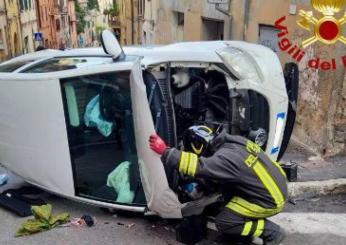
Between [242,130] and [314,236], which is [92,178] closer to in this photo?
[242,130]

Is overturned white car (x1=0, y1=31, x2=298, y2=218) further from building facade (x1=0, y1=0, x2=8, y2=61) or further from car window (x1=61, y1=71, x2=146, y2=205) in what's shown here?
building facade (x1=0, y1=0, x2=8, y2=61)

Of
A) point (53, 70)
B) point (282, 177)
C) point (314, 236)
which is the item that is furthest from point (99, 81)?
point (314, 236)

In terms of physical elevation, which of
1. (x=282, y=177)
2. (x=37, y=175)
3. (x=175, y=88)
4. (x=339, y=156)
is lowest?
(x=339, y=156)

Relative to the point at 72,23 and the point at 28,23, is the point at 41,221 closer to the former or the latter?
the point at 28,23

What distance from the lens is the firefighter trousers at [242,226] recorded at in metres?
3.88

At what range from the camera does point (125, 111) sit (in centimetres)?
434

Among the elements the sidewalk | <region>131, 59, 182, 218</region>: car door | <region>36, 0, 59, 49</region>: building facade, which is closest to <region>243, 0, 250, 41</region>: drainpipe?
the sidewalk

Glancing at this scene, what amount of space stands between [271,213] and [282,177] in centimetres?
31

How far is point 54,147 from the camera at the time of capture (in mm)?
4492

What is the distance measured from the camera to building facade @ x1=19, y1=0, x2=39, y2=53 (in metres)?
31.9

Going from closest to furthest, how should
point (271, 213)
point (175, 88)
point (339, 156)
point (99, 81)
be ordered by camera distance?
point (271, 213)
point (99, 81)
point (175, 88)
point (339, 156)

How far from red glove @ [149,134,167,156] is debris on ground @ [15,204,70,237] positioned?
139cm

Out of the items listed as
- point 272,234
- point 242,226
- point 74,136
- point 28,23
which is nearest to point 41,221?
point 74,136

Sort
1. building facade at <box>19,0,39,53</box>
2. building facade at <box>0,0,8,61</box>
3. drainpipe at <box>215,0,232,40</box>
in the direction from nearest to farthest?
drainpipe at <box>215,0,232,40</box> < building facade at <box>0,0,8,61</box> < building facade at <box>19,0,39,53</box>
